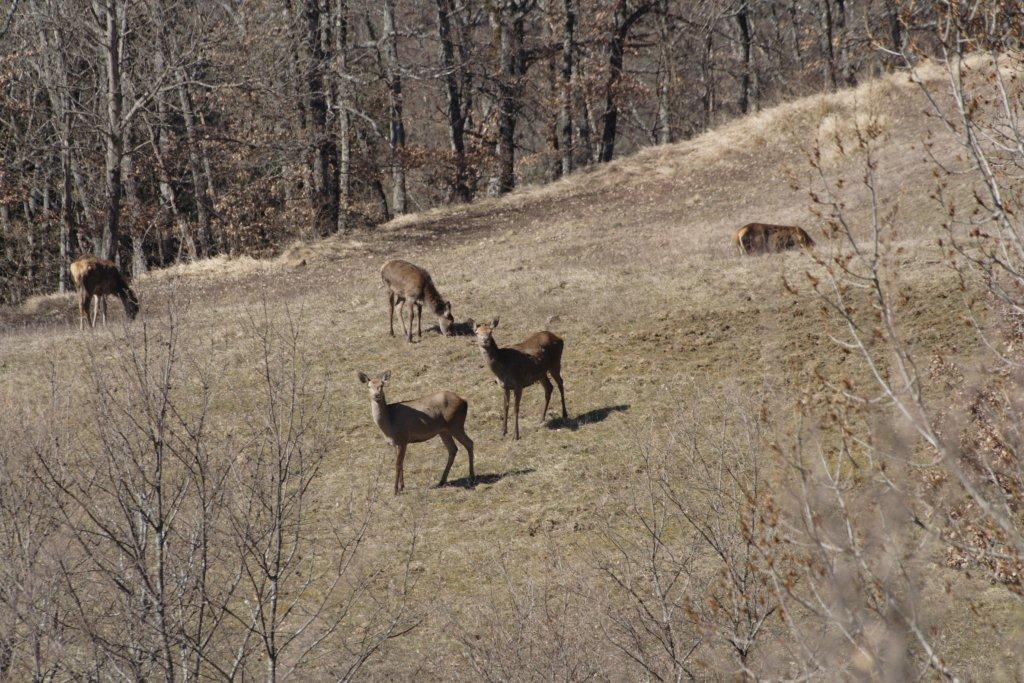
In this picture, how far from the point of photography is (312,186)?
127ft

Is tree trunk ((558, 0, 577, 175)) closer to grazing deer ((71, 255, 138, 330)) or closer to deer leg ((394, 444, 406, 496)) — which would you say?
grazing deer ((71, 255, 138, 330))

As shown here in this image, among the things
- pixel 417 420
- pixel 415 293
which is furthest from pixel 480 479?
pixel 415 293

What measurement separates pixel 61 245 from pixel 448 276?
1621cm

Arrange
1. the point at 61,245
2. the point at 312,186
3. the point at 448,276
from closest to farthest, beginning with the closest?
1. the point at 448,276
2. the point at 61,245
3. the point at 312,186

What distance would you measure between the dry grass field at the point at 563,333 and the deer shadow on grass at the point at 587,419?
0.05m

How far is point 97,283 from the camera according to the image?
2362 cm

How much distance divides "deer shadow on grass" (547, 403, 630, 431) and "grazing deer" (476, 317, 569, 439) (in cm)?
12

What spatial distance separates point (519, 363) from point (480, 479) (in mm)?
2130

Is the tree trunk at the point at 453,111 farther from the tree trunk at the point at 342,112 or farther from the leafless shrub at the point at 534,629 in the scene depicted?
the leafless shrub at the point at 534,629

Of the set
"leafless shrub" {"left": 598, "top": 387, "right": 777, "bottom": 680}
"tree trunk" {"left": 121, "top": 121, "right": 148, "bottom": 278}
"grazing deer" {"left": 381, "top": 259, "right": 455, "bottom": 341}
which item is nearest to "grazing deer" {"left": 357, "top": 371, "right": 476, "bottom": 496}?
"leafless shrub" {"left": 598, "top": 387, "right": 777, "bottom": 680}

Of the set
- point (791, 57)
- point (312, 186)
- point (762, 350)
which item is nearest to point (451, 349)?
point (762, 350)

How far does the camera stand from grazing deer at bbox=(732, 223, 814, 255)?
80.6 feet

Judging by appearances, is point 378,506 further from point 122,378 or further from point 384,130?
point 384,130

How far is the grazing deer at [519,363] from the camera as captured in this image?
645 inches
